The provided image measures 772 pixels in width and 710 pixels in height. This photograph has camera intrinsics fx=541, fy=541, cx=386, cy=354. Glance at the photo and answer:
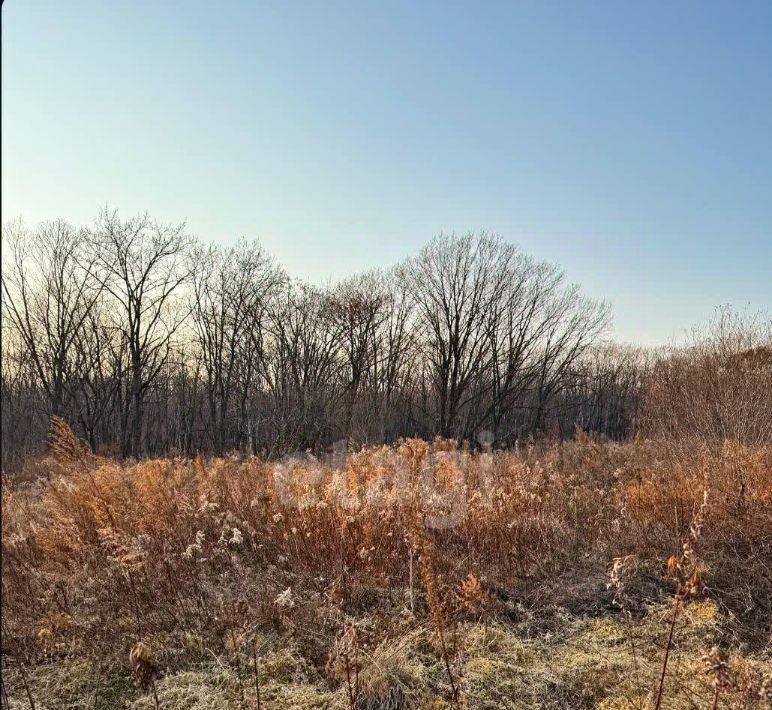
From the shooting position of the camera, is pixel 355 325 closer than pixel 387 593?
No

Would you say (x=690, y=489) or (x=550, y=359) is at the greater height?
(x=550, y=359)

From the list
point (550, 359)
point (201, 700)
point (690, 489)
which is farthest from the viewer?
point (550, 359)

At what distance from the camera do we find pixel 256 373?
3020 cm

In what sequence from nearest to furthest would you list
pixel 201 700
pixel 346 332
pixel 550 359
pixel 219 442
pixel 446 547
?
pixel 201 700
pixel 446 547
pixel 219 442
pixel 346 332
pixel 550 359

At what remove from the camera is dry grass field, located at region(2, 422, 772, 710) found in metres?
3.52

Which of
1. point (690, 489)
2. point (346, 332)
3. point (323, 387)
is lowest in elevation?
point (690, 489)

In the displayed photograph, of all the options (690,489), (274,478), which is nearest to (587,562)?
(690,489)

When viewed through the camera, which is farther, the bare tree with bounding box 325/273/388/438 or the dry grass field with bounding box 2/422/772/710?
the bare tree with bounding box 325/273/388/438

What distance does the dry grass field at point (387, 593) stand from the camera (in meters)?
3.52

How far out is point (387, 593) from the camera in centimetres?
516

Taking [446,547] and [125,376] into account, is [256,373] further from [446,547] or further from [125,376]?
[446,547]

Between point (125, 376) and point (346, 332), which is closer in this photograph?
point (125, 376)

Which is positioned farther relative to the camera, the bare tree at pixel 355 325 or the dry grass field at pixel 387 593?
the bare tree at pixel 355 325

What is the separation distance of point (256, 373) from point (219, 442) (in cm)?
425
